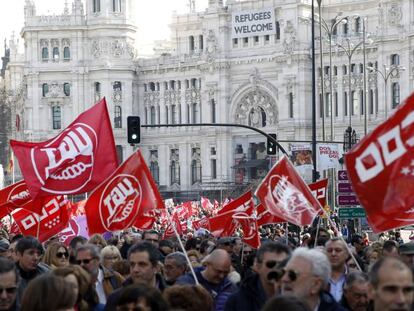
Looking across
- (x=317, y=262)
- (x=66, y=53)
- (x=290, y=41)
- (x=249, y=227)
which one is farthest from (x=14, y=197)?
(x=66, y=53)

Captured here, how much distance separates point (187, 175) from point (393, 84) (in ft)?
60.2

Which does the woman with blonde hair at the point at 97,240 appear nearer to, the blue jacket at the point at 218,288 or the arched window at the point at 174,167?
the blue jacket at the point at 218,288

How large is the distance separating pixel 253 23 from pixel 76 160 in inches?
3042

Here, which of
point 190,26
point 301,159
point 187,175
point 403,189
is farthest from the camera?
point 190,26

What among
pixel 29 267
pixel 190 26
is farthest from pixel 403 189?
pixel 190 26

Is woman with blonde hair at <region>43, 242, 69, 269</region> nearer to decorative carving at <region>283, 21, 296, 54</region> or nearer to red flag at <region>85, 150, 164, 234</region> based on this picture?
red flag at <region>85, 150, 164, 234</region>

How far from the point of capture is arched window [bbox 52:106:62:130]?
100 metres

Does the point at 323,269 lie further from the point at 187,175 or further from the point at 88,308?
the point at 187,175

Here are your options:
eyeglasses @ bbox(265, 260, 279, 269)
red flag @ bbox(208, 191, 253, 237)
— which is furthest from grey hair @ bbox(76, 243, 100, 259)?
red flag @ bbox(208, 191, 253, 237)

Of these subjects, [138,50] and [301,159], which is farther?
[138,50]

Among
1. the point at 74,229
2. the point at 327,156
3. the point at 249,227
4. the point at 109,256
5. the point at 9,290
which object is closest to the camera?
the point at 9,290

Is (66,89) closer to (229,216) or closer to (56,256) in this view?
(229,216)

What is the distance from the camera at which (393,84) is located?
85.6 m

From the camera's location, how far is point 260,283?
978 centimetres
